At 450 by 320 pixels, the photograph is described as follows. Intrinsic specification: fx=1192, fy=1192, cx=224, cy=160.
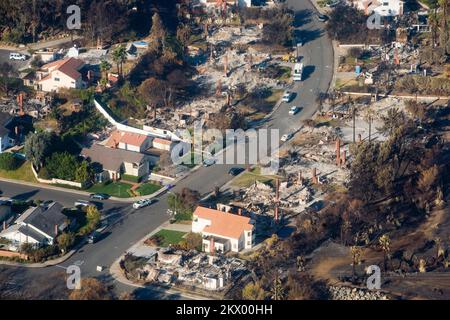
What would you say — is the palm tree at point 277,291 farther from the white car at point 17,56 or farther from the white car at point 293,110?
the white car at point 17,56

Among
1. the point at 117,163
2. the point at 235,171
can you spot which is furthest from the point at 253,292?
the point at 117,163

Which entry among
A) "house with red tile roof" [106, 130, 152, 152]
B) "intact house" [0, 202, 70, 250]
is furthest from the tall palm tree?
"intact house" [0, 202, 70, 250]

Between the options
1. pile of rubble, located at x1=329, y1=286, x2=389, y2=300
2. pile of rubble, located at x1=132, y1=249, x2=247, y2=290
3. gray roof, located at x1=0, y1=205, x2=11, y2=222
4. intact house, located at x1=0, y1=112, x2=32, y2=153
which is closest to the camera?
pile of rubble, located at x1=329, y1=286, x2=389, y2=300

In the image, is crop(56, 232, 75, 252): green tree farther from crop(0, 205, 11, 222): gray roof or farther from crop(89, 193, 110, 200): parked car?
crop(89, 193, 110, 200): parked car

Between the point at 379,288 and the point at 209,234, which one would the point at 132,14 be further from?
the point at 379,288

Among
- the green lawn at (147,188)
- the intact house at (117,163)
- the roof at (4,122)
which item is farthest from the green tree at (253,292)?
the roof at (4,122)

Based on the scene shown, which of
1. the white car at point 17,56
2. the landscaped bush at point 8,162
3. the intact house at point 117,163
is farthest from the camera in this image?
the white car at point 17,56

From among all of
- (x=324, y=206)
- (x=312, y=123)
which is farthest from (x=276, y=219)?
(x=312, y=123)
